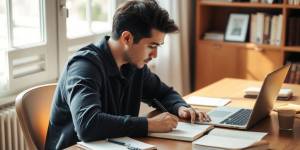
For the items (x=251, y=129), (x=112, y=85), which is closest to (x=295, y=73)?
(x=251, y=129)

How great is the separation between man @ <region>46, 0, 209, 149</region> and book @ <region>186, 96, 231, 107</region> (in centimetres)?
25

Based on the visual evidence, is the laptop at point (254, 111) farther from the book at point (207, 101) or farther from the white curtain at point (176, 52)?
the white curtain at point (176, 52)

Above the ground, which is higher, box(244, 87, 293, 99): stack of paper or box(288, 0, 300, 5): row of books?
box(288, 0, 300, 5): row of books

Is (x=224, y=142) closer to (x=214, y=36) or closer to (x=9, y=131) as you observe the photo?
(x=9, y=131)

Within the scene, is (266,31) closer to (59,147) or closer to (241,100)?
(241,100)

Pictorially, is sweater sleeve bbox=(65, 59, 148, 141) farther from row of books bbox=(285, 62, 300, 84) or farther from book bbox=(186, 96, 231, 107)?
row of books bbox=(285, 62, 300, 84)

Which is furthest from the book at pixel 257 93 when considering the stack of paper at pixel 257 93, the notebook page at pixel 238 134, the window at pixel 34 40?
the window at pixel 34 40

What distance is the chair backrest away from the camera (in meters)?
2.19

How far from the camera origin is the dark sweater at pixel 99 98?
1907 mm

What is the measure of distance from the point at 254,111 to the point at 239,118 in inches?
5.3

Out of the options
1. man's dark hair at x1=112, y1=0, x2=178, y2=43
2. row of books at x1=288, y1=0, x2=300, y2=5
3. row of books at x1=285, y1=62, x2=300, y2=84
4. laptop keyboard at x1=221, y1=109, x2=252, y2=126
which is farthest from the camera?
row of books at x1=285, y1=62, x2=300, y2=84

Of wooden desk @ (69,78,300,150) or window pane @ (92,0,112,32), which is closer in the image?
wooden desk @ (69,78,300,150)

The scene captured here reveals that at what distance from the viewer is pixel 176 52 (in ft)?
13.7

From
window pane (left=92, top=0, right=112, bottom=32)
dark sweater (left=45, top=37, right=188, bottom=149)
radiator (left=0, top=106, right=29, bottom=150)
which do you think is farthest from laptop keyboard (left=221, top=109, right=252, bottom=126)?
window pane (left=92, top=0, right=112, bottom=32)
